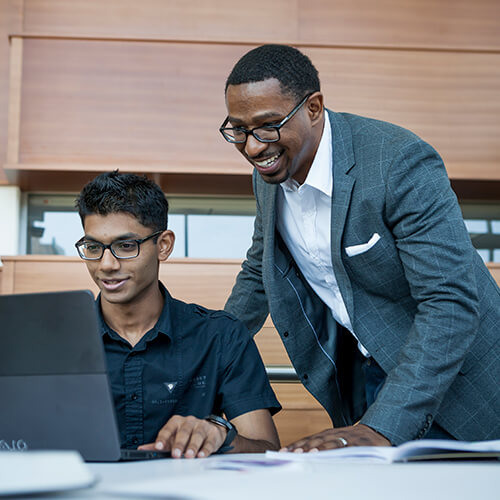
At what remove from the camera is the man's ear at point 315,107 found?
128cm

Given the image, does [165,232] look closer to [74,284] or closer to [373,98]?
[74,284]

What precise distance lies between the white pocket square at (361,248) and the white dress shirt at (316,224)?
8 centimetres

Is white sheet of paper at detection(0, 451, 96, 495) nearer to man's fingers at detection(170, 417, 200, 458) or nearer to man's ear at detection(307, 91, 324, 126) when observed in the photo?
man's fingers at detection(170, 417, 200, 458)

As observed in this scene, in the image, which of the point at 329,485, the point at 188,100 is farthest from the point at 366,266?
the point at 188,100

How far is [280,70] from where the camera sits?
→ 49.2 inches

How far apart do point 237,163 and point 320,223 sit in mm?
1624

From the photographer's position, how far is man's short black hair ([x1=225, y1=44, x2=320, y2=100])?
1232mm

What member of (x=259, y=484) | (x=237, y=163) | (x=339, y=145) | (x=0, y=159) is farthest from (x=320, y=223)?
(x=0, y=159)

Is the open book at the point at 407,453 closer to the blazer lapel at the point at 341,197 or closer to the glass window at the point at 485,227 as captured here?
the blazer lapel at the point at 341,197

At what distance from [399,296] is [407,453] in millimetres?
637

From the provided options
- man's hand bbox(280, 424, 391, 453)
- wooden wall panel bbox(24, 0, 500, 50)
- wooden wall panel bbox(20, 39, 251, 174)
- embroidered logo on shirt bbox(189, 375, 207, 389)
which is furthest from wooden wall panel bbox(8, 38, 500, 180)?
man's hand bbox(280, 424, 391, 453)

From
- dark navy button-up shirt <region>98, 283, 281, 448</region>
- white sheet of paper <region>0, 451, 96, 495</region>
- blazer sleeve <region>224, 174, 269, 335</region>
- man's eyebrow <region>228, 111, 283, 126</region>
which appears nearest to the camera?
white sheet of paper <region>0, 451, 96, 495</region>

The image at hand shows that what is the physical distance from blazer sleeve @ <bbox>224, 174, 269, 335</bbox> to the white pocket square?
1.25 feet

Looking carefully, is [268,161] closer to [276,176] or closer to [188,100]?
[276,176]
